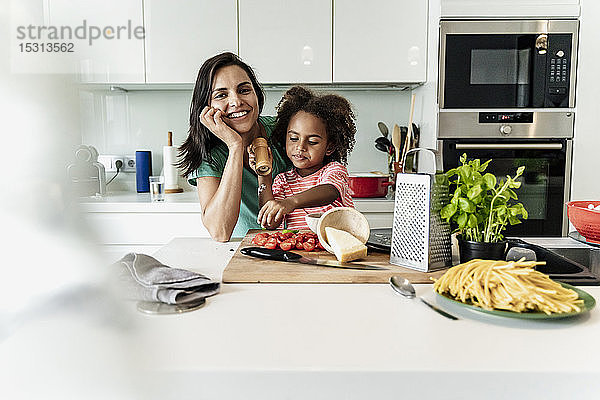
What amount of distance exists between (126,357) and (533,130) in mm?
2496

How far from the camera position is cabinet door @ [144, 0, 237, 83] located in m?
2.49

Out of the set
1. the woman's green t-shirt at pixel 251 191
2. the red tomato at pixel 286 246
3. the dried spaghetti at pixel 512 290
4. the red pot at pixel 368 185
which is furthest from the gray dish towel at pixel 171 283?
the red pot at pixel 368 185

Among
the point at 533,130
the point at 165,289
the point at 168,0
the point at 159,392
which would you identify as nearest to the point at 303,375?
the point at 165,289

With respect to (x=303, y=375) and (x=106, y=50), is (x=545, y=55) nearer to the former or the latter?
(x=303, y=375)

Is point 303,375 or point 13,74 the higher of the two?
point 13,74

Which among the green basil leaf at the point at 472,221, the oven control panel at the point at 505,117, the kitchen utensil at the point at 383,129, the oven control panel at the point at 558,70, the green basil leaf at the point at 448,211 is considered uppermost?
the oven control panel at the point at 558,70

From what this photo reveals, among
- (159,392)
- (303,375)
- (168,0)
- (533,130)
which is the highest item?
(168,0)

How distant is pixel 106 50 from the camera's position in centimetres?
15

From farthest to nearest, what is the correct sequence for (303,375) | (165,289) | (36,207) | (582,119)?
1. (582,119)
2. (165,289)
3. (303,375)
4. (36,207)

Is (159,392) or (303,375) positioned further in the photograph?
(303,375)

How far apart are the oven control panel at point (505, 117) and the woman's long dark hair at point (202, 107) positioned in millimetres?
1157

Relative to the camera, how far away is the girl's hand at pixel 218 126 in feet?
5.03

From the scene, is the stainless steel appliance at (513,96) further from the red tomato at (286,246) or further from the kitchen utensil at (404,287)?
the kitchen utensil at (404,287)

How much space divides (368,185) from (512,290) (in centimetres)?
179
